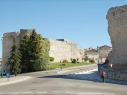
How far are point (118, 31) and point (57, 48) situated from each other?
115ft

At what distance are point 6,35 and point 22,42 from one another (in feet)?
34.8

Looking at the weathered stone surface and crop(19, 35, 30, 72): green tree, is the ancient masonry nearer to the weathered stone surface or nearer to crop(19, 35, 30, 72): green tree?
crop(19, 35, 30, 72): green tree

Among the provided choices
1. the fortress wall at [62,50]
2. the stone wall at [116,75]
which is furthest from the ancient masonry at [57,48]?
the stone wall at [116,75]

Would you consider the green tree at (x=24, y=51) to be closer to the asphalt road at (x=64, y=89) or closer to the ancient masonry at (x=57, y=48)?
the ancient masonry at (x=57, y=48)

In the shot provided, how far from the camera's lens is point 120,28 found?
2636 cm

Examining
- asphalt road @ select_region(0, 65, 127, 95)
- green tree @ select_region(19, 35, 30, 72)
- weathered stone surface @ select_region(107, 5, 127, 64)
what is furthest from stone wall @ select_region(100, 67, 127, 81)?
green tree @ select_region(19, 35, 30, 72)

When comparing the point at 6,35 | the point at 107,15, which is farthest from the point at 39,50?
the point at 107,15

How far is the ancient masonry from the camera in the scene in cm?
5056

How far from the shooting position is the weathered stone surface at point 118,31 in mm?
26092

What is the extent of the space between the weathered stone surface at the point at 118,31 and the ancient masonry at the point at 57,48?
24403 mm

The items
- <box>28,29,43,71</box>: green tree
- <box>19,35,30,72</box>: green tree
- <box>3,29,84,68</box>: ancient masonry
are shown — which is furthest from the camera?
<box>3,29,84,68</box>: ancient masonry

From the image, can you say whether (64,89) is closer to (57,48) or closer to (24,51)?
(24,51)

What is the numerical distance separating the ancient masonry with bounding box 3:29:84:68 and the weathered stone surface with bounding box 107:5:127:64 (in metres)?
24.4

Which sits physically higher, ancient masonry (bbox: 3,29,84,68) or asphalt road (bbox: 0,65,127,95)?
ancient masonry (bbox: 3,29,84,68)
